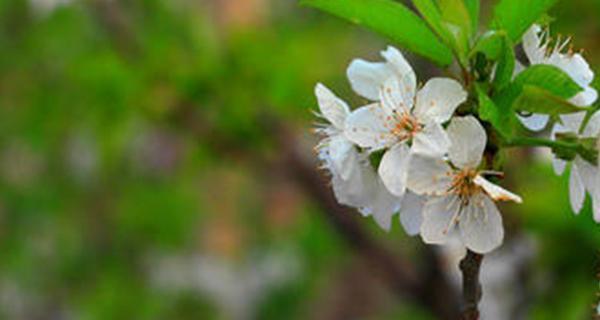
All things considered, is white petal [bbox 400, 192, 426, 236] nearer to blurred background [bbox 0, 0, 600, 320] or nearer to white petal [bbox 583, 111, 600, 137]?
white petal [bbox 583, 111, 600, 137]

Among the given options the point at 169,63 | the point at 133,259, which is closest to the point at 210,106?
the point at 169,63

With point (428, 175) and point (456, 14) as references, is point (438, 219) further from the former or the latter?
point (456, 14)

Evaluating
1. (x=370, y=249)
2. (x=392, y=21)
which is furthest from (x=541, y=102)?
(x=370, y=249)

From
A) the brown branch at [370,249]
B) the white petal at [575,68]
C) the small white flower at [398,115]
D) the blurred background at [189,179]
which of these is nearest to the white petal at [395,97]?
the small white flower at [398,115]

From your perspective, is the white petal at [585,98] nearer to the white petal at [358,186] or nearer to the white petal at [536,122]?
the white petal at [536,122]

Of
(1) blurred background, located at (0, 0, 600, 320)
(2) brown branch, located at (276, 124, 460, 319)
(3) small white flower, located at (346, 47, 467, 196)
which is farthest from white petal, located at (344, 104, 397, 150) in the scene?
(2) brown branch, located at (276, 124, 460, 319)

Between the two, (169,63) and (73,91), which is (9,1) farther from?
(169,63)

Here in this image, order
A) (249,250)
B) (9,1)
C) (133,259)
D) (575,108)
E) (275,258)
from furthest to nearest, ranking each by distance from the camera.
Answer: (249,250), (275,258), (133,259), (9,1), (575,108)
